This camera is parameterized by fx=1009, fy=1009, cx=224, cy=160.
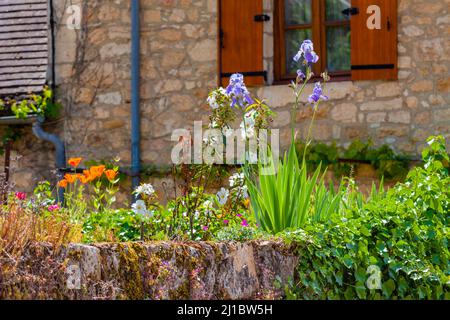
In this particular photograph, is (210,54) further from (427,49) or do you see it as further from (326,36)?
(427,49)

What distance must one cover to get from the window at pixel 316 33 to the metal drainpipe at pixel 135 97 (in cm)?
136

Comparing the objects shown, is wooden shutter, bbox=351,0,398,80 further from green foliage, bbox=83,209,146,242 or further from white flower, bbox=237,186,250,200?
white flower, bbox=237,186,250,200

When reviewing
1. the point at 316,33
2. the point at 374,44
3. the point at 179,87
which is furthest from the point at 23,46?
the point at 374,44

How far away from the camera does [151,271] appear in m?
4.42

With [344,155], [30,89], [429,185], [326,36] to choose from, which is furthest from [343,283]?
[30,89]

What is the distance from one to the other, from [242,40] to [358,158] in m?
1.55

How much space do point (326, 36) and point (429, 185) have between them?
11.8 ft

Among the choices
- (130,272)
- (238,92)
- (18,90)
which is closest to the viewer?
(130,272)

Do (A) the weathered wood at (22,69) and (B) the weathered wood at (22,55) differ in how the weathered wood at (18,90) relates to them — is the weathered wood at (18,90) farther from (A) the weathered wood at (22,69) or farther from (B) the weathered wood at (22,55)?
(B) the weathered wood at (22,55)

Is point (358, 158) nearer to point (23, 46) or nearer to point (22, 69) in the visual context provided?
point (22, 69)

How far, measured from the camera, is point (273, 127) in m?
9.16

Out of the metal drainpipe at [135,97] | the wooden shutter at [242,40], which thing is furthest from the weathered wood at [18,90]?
the wooden shutter at [242,40]

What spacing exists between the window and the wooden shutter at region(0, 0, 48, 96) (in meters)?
2.43

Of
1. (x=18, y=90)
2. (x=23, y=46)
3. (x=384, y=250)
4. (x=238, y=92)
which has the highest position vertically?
(x=23, y=46)
